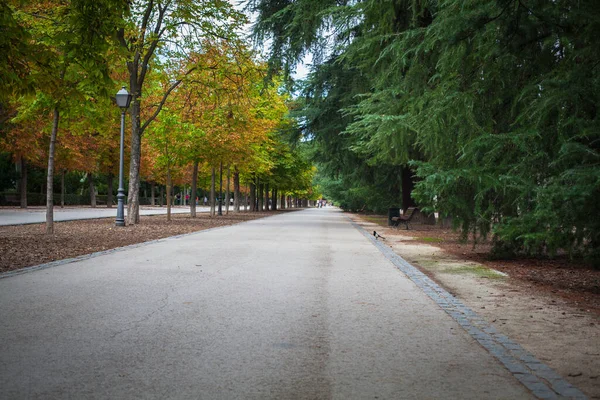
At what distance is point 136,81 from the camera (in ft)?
71.7

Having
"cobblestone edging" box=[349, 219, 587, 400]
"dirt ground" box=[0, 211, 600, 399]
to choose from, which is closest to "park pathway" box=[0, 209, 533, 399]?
"cobblestone edging" box=[349, 219, 587, 400]

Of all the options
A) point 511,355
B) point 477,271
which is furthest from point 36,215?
point 511,355

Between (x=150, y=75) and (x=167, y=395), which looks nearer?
(x=167, y=395)

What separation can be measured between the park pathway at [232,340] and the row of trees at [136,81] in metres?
3.38

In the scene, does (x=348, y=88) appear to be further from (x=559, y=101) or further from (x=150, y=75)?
(x=559, y=101)

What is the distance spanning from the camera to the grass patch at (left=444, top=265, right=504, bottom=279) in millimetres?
9489

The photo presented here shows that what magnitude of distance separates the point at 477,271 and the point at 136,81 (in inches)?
643

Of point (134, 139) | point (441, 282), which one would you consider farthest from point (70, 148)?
point (441, 282)

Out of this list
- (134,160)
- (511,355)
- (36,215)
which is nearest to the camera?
(511,355)

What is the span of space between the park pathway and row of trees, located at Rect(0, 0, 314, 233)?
338 cm

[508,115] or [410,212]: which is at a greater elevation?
[508,115]

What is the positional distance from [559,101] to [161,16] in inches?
696

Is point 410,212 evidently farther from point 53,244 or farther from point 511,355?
point 511,355

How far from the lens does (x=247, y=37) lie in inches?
808
